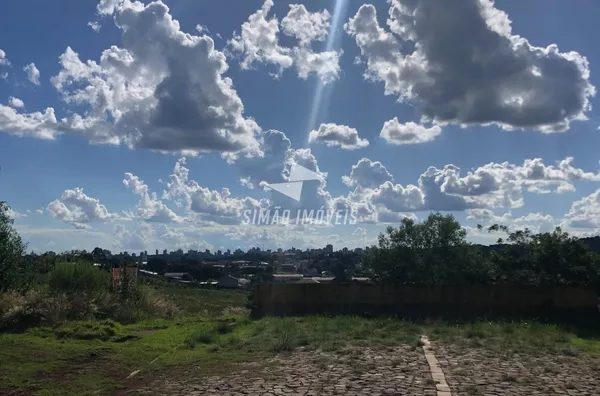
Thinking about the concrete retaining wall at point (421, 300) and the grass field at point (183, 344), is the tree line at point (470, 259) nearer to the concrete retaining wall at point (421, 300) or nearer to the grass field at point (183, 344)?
the concrete retaining wall at point (421, 300)

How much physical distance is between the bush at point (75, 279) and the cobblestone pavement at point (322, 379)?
41.4 feet

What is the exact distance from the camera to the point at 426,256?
27.5 meters

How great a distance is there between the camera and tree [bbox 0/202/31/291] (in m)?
22.1

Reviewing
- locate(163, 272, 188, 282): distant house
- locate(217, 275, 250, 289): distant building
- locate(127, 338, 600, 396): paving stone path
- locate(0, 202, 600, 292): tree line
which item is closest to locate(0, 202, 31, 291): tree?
locate(0, 202, 600, 292): tree line

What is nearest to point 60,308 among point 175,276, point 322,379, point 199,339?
point 199,339

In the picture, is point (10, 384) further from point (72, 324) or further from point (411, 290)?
point (411, 290)

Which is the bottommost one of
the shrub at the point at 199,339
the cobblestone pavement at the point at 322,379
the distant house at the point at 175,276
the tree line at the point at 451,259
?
the distant house at the point at 175,276

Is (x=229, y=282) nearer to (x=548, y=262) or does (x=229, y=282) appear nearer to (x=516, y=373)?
(x=548, y=262)

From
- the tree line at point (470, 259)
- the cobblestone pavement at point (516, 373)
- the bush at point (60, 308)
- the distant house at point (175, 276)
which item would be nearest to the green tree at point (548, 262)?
the tree line at point (470, 259)

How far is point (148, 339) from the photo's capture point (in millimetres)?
16125

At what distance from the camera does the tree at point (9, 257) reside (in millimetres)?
22078

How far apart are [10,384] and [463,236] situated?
891 inches

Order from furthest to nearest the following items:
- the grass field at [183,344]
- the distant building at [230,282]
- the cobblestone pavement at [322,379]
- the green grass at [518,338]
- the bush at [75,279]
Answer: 1. the distant building at [230,282]
2. the bush at [75,279]
3. the green grass at [518,338]
4. the grass field at [183,344]
5. the cobblestone pavement at [322,379]

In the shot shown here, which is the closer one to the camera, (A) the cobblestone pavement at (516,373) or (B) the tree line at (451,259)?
(A) the cobblestone pavement at (516,373)
